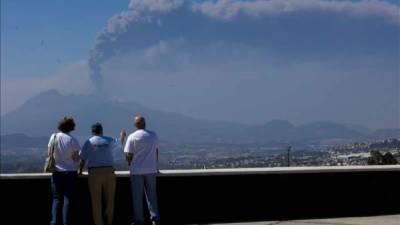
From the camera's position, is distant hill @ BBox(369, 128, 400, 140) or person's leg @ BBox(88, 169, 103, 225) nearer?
person's leg @ BBox(88, 169, 103, 225)

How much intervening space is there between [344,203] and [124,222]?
11.3 ft

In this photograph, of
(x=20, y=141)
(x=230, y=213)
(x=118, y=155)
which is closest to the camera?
(x=118, y=155)

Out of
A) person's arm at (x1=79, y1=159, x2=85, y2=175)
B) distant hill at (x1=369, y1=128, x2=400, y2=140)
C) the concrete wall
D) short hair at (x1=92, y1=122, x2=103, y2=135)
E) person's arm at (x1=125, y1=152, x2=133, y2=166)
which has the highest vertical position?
short hair at (x1=92, y1=122, x2=103, y2=135)

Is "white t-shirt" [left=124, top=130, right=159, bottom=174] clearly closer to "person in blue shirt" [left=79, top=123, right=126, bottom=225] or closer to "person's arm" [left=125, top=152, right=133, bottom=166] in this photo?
"person's arm" [left=125, top=152, right=133, bottom=166]

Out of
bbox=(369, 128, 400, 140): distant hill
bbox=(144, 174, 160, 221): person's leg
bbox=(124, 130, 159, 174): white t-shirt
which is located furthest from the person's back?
bbox=(369, 128, 400, 140): distant hill

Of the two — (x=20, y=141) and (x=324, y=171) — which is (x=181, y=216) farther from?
(x=20, y=141)

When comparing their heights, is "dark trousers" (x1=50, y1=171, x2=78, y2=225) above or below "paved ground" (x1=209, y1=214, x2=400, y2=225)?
above

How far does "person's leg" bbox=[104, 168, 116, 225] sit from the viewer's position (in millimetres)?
9555

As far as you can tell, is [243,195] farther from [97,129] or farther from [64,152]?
[64,152]

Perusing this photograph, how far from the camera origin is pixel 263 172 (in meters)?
11.0

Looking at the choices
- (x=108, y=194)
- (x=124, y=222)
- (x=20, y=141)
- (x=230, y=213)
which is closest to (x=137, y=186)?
(x=108, y=194)

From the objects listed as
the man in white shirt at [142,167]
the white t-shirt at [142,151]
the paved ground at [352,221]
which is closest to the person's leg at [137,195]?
the man in white shirt at [142,167]

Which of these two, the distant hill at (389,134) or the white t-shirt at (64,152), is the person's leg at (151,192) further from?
the distant hill at (389,134)

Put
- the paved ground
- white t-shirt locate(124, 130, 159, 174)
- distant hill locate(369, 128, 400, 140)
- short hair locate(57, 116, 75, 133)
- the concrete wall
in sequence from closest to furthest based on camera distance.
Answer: short hair locate(57, 116, 75, 133) < white t-shirt locate(124, 130, 159, 174) < the paved ground < the concrete wall < distant hill locate(369, 128, 400, 140)
